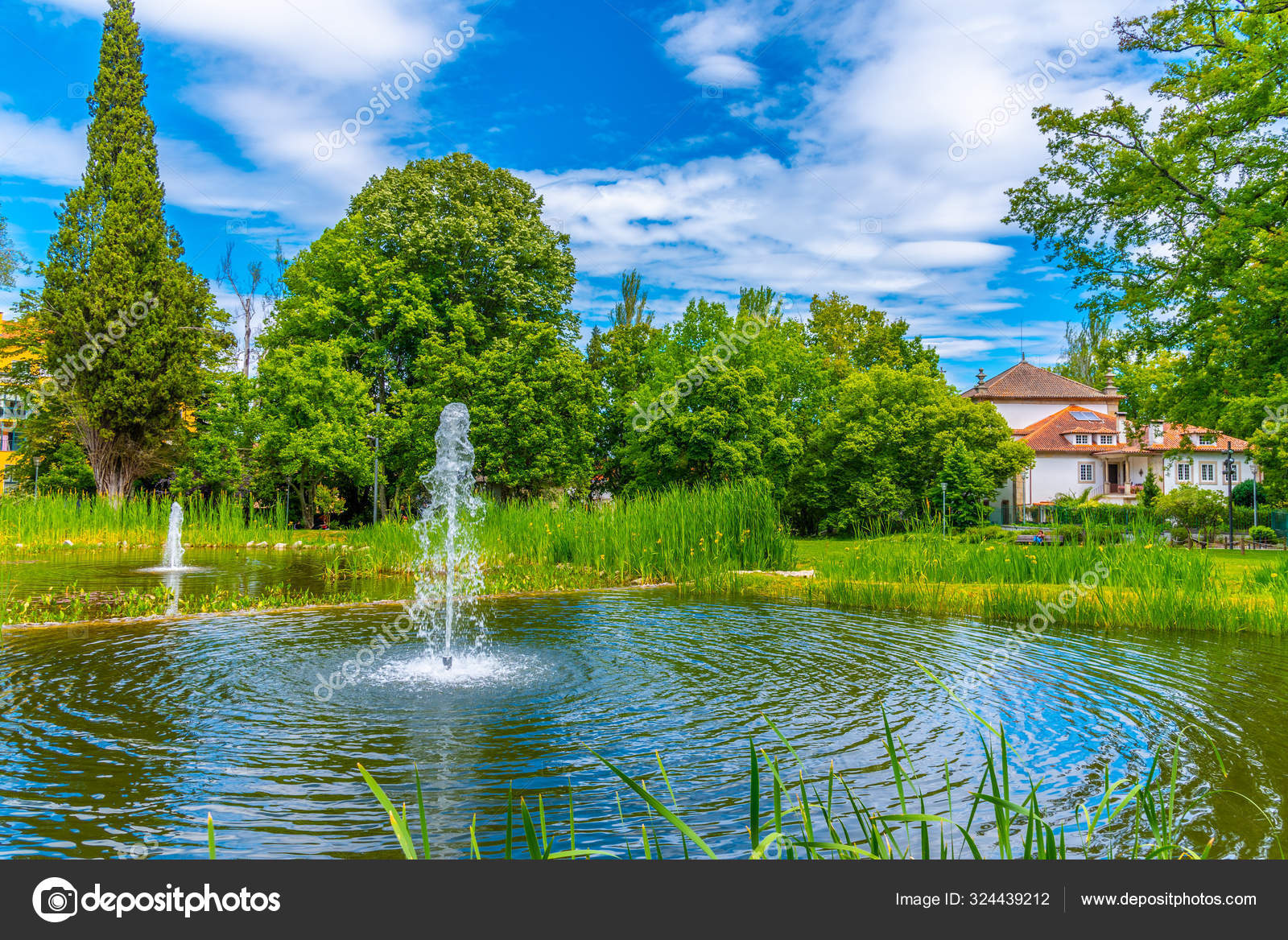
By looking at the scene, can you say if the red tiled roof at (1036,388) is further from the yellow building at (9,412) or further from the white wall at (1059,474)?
the yellow building at (9,412)

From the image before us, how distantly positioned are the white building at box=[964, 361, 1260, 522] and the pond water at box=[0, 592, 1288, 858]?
44.7 meters

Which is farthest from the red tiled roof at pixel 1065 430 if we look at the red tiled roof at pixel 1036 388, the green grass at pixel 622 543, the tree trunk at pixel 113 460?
the tree trunk at pixel 113 460

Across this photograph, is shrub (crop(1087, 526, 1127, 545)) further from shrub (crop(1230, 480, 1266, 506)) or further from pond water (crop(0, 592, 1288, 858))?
shrub (crop(1230, 480, 1266, 506))

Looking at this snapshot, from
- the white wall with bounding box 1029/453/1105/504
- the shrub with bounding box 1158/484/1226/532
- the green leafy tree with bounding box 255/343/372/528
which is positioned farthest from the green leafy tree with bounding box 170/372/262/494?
the white wall with bounding box 1029/453/1105/504

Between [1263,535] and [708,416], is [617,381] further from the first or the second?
[1263,535]

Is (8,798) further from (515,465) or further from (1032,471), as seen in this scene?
(1032,471)

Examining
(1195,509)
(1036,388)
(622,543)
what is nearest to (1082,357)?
(1036,388)

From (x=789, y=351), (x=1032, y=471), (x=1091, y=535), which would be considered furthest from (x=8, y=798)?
(x=1032, y=471)

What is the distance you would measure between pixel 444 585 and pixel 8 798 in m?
8.76

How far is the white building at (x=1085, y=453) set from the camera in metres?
47.8

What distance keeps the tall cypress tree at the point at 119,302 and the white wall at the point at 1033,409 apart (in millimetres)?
51605

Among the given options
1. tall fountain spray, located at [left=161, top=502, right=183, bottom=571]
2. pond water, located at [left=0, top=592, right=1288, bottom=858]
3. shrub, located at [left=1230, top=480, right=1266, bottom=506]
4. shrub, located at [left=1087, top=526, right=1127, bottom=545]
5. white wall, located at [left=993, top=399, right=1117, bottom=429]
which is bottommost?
pond water, located at [left=0, top=592, right=1288, bottom=858]
